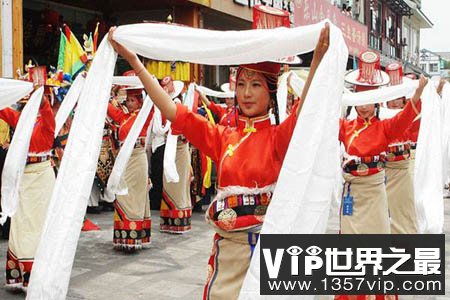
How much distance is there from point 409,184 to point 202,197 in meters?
4.31

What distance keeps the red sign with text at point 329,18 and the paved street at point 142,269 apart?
818 cm

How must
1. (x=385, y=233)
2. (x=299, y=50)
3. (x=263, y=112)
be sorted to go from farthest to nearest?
(x=385, y=233)
(x=263, y=112)
(x=299, y=50)

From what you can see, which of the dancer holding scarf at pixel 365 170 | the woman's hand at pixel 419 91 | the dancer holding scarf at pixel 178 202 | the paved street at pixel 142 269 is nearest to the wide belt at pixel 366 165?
the dancer holding scarf at pixel 365 170

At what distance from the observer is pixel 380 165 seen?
4.57 meters

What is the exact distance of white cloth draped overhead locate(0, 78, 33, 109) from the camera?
4.52 metres

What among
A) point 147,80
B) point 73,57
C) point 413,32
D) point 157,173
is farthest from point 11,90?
point 413,32

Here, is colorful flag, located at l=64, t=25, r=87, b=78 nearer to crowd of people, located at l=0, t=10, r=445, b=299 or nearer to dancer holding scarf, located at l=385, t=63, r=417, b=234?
crowd of people, located at l=0, t=10, r=445, b=299

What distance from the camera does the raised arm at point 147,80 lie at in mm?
2875

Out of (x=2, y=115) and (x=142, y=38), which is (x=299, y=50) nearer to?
(x=142, y=38)

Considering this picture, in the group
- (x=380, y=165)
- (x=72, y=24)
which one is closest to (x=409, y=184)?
(x=380, y=165)

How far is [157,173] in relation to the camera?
31.3ft

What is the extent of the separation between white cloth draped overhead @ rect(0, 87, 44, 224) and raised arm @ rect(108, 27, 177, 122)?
7.20 feet

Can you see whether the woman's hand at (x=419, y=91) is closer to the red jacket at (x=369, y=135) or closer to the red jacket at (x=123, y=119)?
the red jacket at (x=369, y=135)

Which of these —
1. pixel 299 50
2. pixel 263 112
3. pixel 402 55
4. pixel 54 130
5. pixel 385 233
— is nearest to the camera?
pixel 299 50
